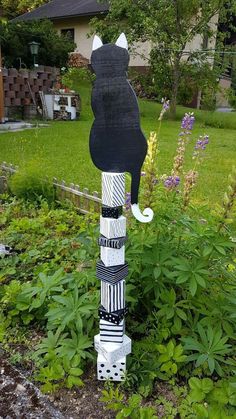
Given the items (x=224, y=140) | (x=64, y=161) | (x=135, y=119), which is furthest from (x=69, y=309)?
(x=224, y=140)

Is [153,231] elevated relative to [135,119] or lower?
lower

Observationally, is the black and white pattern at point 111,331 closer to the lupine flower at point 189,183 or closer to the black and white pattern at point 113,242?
the black and white pattern at point 113,242

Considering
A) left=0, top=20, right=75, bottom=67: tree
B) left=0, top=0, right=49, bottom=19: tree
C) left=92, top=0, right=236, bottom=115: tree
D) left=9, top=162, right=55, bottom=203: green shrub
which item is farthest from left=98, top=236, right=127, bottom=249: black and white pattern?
left=0, top=0, right=49, bottom=19: tree

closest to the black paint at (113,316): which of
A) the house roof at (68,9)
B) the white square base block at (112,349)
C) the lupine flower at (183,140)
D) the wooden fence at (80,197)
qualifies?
the white square base block at (112,349)

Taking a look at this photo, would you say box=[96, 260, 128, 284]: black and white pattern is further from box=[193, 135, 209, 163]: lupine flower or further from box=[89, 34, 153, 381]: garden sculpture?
box=[193, 135, 209, 163]: lupine flower

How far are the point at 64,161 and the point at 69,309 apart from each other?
4913mm

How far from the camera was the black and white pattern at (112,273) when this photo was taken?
1837 mm

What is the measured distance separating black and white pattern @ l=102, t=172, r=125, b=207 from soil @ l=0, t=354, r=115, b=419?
91 centimetres

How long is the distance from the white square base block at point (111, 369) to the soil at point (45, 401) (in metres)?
0.07

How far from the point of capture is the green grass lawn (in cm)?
561

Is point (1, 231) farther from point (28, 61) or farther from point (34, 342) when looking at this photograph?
point (28, 61)

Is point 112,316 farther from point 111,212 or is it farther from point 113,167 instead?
point 113,167

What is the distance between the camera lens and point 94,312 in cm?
211

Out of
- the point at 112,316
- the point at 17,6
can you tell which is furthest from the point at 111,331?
the point at 17,6
